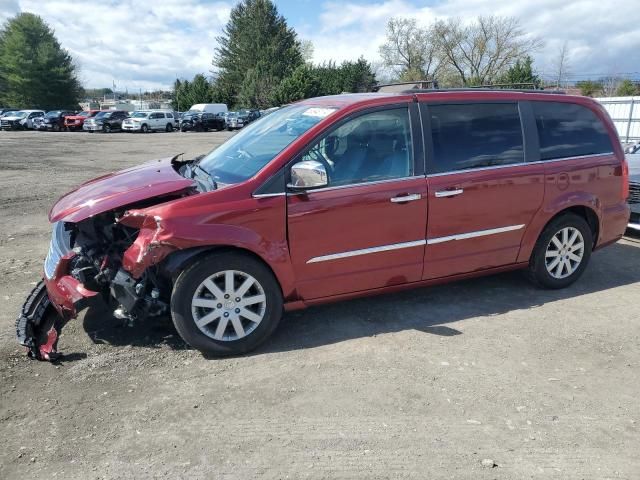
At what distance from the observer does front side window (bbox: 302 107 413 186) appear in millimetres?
4078

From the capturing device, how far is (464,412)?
320cm

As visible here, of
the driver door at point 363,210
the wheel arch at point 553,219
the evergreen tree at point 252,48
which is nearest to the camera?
the driver door at point 363,210

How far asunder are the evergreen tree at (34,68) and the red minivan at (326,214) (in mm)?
63125

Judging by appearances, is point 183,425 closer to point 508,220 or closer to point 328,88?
point 508,220

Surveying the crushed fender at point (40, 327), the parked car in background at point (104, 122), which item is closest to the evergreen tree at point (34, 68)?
the parked car in background at point (104, 122)

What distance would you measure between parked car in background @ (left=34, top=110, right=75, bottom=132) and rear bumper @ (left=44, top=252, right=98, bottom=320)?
42.8 meters

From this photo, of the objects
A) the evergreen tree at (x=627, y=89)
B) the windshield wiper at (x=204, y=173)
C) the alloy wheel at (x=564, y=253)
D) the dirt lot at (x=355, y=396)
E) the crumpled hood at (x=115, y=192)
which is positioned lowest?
the dirt lot at (x=355, y=396)

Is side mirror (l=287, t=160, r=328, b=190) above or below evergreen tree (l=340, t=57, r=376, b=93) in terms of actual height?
below

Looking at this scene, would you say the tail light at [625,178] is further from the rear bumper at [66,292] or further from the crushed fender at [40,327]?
the crushed fender at [40,327]

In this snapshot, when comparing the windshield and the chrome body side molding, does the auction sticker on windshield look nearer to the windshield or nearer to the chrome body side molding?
the windshield

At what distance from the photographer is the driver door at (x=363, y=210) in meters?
3.97

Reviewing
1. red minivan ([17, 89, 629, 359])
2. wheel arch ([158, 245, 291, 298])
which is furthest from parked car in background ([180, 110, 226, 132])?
wheel arch ([158, 245, 291, 298])

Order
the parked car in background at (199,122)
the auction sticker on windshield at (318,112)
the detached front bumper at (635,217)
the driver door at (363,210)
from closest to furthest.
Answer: the driver door at (363,210) < the auction sticker on windshield at (318,112) < the detached front bumper at (635,217) < the parked car in background at (199,122)

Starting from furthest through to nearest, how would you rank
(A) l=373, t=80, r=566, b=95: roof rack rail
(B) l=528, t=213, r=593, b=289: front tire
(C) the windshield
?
1. (B) l=528, t=213, r=593, b=289: front tire
2. (A) l=373, t=80, r=566, b=95: roof rack rail
3. (C) the windshield
